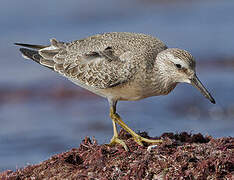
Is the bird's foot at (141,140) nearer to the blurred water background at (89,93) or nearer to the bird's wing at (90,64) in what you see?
the bird's wing at (90,64)

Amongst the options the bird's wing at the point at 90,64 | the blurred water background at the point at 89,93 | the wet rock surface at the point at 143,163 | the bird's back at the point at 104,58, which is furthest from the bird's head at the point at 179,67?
the blurred water background at the point at 89,93

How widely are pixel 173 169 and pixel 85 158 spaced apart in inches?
55.0

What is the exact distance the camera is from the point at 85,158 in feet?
25.6

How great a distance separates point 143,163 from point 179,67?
2.19 m

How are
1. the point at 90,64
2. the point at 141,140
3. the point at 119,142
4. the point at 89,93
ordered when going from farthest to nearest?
the point at 89,93
the point at 90,64
the point at 141,140
the point at 119,142

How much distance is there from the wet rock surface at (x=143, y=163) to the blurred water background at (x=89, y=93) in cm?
503

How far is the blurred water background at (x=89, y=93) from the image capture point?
50.2ft

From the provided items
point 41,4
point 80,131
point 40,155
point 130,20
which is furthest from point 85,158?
point 41,4

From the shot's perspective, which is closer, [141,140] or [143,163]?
[143,163]

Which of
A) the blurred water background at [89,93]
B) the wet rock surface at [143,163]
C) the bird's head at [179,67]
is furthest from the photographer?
the blurred water background at [89,93]

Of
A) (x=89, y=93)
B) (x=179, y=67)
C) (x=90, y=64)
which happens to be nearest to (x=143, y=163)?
(x=179, y=67)

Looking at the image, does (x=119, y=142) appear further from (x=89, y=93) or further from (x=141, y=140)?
(x=89, y=93)

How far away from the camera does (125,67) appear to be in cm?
912

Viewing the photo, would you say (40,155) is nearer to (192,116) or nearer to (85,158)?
(192,116)
